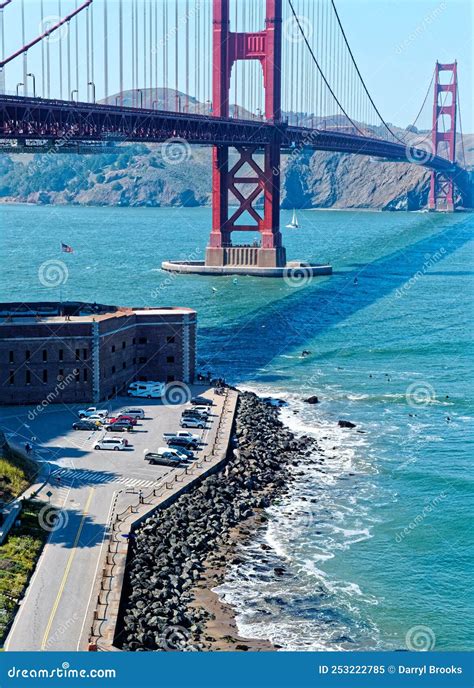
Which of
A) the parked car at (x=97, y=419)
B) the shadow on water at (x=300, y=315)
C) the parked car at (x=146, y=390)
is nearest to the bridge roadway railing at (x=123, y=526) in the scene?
the parked car at (x=146, y=390)

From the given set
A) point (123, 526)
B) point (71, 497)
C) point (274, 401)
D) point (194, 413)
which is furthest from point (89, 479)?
point (274, 401)

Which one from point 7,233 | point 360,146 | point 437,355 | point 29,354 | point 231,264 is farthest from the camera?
point 7,233

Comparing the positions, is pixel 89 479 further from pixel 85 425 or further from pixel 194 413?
pixel 194 413

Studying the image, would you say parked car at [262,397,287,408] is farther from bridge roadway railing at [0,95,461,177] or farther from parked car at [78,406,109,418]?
bridge roadway railing at [0,95,461,177]

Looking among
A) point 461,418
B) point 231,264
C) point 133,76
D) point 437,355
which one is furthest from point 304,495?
point 133,76

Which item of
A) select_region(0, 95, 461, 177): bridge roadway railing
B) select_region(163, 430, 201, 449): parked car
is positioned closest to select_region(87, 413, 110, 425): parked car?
select_region(163, 430, 201, 449): parked car

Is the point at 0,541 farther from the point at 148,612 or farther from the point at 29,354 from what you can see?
the point at 29,354
